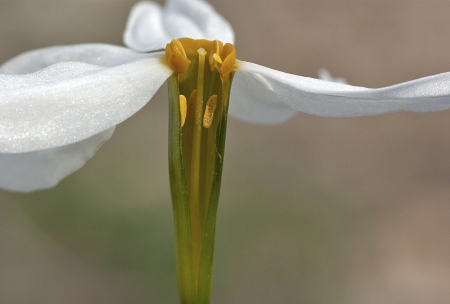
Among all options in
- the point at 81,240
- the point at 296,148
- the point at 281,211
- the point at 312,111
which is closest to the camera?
the point at 312,111

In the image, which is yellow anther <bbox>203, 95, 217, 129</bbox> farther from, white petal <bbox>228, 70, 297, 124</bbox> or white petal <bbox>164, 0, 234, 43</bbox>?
white petal <bbox>164, 0, 234, 43</bbox>

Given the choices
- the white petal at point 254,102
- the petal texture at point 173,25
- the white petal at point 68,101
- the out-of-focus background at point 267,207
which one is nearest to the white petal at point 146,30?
the petal texture at point 173,25

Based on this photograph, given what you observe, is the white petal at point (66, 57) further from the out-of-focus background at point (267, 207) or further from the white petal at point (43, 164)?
the out-of-focus background at point (267, 207)

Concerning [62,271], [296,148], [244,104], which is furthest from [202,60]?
[296,148]

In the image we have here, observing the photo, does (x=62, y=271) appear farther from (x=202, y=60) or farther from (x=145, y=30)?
(x=202, y=60)

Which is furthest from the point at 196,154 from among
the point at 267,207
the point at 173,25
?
the point at 267,207

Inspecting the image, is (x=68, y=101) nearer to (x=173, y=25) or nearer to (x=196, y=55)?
(x=196, y=55)

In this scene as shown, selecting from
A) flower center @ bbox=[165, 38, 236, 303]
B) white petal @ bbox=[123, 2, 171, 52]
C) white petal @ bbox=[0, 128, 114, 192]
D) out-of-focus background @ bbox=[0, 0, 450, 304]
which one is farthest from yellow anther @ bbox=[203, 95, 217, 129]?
out-of-focus background @ bbox=[0, 0, 450, 304]
